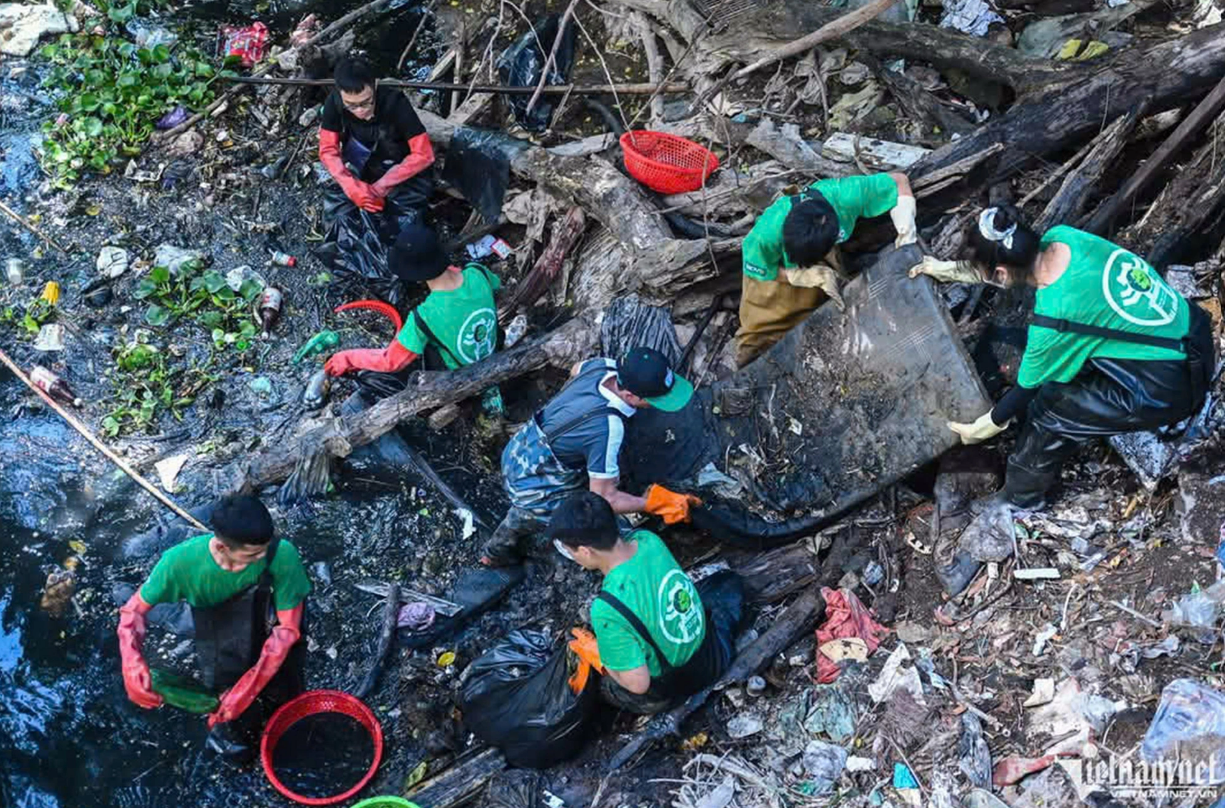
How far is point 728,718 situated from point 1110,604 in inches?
64.9

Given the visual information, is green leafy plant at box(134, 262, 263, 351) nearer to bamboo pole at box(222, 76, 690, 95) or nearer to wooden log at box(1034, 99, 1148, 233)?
bamboo pole at box(222, 76, 690, 95)

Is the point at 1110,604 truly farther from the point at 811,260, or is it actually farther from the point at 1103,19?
the point at 1103,19

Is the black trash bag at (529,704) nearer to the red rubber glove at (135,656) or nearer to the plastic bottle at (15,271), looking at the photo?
the red rubber glove at (135,656)

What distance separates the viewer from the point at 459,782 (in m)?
4.68

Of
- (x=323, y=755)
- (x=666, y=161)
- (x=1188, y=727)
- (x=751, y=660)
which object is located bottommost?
(x=323, y=755)

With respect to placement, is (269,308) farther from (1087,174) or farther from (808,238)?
(1087,174)

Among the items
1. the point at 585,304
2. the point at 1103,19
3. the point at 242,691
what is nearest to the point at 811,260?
the point at 585,304

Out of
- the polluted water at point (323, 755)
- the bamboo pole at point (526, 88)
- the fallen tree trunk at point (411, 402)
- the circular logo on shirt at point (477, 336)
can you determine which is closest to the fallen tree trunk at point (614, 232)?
the fallen tree trunk at point (411, 402)

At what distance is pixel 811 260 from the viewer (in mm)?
5012

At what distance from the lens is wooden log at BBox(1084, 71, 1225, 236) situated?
5160 millimetres

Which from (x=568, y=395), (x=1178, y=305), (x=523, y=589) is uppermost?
(x=1178, y=305)

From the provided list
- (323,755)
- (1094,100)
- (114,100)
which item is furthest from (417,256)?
(114,100)

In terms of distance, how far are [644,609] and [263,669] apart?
1702mm

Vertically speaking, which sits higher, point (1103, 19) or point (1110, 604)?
point (1103, 19)
